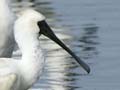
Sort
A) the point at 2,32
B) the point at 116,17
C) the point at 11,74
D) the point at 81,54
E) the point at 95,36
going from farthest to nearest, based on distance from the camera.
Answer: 1. the point at 116,17
2. the point at 95,36
3. the point at 81,54
4. the point at 2,32
5. the point at 11,74

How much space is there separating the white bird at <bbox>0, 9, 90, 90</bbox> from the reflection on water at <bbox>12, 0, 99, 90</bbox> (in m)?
1.63

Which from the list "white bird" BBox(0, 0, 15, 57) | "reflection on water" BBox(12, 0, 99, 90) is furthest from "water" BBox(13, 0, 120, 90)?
"white bird" BBox(0, 0, 15, 57)

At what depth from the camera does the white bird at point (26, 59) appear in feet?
34.4

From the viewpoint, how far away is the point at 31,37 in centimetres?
1070

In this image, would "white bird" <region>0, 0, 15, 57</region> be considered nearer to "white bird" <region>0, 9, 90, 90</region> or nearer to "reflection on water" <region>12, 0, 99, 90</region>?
"white bird" <region>0, 9, 90, 90</region>

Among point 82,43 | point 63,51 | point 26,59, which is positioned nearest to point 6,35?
point 26,59

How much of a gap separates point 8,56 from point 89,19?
4598 millimetres

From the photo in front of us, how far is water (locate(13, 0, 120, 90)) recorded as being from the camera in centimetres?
1252

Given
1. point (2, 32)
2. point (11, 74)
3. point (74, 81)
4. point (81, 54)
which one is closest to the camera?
point (11, 74)

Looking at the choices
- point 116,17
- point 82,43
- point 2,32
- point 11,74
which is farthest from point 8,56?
point 116,17

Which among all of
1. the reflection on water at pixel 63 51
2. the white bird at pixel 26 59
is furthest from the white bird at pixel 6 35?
the reflection on water at pixel 63 51

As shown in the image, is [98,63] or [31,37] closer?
[31,37]

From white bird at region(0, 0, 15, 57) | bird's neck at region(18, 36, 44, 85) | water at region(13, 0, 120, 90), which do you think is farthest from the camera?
water at region(13, 0, 120, 90)

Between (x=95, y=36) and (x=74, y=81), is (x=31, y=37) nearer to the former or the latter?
(x=74, y=81)
